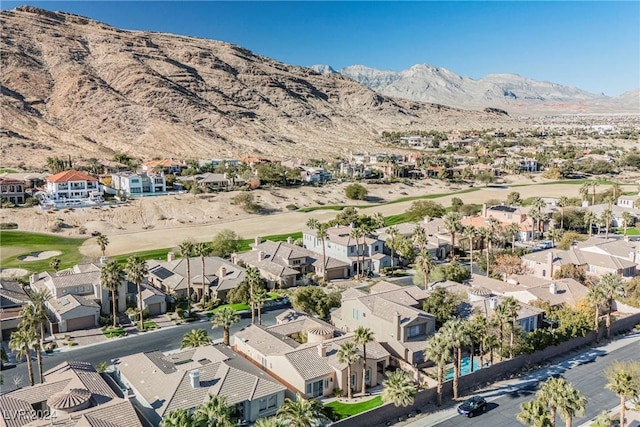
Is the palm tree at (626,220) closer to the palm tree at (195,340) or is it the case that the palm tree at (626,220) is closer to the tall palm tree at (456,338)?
the tall palm tree at (456,338)

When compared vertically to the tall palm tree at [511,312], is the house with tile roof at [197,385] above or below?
below

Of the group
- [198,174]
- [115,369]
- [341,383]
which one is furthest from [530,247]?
[198,174]

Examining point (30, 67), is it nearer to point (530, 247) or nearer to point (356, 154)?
point (356, 154)

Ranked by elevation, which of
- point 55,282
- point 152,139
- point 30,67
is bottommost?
point 55,282

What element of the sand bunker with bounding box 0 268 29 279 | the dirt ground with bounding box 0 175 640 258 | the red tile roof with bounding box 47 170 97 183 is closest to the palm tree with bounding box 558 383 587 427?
the sand bunker with bounding box 0 268 29 279

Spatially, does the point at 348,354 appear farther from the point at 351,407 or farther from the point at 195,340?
the point at 195,340

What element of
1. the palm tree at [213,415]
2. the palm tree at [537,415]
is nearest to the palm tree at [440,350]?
the palm tree at [537,415]
